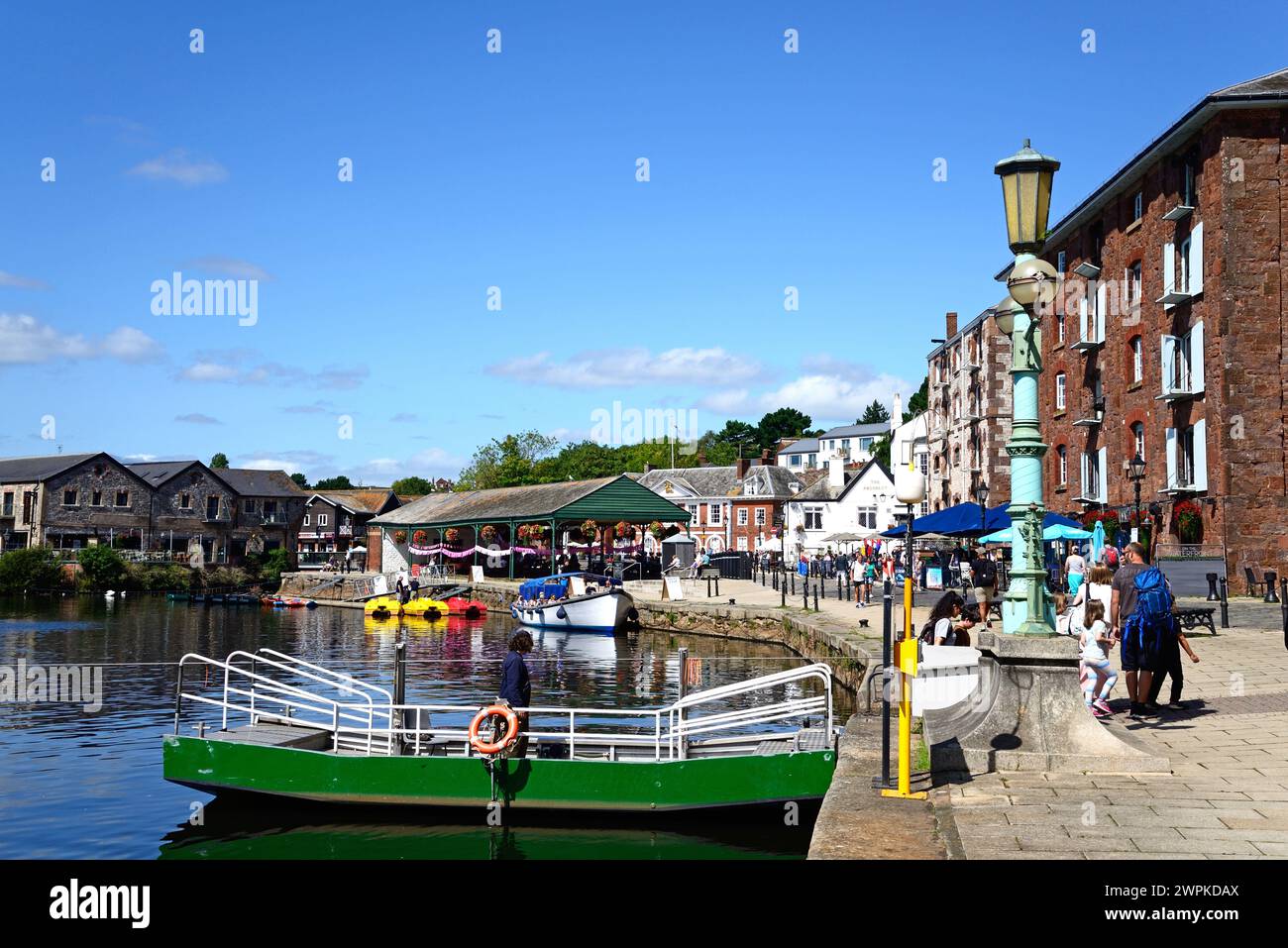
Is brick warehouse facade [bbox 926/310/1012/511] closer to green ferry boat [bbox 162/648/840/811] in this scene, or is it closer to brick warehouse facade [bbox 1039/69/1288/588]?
brick warehouse facade [bbox 1039/69/1288/588]

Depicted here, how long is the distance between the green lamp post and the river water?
4177 millimetres

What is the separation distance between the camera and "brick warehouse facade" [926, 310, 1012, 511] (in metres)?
50.7

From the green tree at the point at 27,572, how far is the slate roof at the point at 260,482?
20207 mm

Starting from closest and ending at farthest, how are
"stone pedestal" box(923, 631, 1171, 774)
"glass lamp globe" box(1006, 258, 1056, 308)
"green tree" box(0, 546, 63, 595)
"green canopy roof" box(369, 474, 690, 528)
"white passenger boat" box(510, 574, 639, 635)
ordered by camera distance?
"stone pedestal" box(923, 631, 1171, 774) → "glass lamp globe" box(1006, 258, 1056, 308) → "white passenger boat" box(510, 574, 639, 635) → "green canopy roof" box(369, 474, 690, 528) → "green tree" box(0, 546, 63, 595)

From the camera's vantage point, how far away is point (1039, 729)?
934cm

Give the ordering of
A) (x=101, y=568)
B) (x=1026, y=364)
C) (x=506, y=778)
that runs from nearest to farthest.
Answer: (x=1026, y=364) → (x=506, y=778) → (x=101, y=568)

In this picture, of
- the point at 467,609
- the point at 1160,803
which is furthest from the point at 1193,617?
the point at 467,609

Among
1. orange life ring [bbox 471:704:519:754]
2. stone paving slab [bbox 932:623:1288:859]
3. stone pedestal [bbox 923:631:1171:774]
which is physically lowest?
orange life ring [bbox 471:704:519:754]

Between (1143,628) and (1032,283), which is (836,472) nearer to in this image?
(1143,628)

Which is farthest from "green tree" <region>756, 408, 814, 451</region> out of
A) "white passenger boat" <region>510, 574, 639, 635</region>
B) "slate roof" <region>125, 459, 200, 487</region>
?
"white passenger boat" <region>510, 574, 639, 635</region>

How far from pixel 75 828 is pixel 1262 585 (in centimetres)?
2700

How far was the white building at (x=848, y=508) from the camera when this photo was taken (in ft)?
252

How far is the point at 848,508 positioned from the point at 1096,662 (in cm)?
6621
